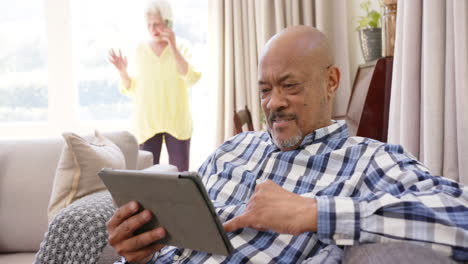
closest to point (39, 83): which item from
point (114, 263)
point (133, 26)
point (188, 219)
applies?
point (133, 26)

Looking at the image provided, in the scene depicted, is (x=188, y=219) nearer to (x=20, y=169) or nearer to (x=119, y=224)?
(x=119, y=224)

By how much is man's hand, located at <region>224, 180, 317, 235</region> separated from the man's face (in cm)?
38

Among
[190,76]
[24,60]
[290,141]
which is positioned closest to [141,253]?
[290,141]

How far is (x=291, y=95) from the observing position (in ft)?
4.30

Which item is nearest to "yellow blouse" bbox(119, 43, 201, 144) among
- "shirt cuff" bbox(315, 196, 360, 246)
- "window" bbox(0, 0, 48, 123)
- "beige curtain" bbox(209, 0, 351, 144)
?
"beige curtain" bbox(209, 0, 351, 144)

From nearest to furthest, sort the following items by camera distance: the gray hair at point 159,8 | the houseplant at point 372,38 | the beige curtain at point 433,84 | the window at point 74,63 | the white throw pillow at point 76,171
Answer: the beige curtain at point 433,84 → the white throw pillow at point 76,171 → the houseplant at point 372,38 → the gray hair at point 159,8 → the window at point 74,63

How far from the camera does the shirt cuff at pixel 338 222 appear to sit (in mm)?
891

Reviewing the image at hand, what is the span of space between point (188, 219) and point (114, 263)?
17.3 inches

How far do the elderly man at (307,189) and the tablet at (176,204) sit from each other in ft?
0.10

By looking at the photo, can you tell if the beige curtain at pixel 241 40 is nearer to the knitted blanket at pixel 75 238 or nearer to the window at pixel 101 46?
the window at pixel 101 46

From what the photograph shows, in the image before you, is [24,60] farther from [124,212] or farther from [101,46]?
[124,212]

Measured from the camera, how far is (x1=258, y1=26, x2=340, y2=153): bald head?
130 centimetres

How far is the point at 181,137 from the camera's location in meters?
3.39

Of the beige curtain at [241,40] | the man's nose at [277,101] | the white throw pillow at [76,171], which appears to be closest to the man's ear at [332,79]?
the man's nose at [277,101]
